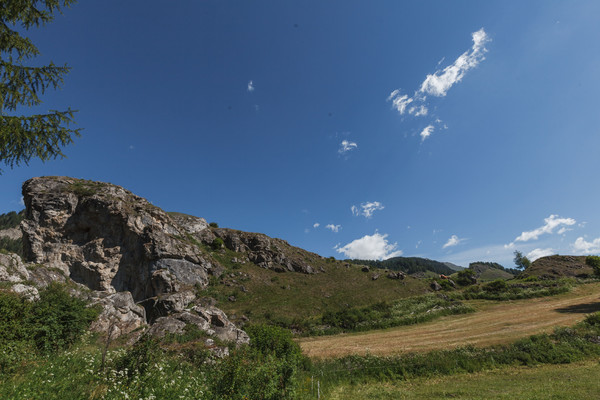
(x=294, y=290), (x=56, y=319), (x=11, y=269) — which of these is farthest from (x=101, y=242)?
(x=56, y=319)

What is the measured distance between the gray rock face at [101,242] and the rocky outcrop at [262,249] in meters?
14.3

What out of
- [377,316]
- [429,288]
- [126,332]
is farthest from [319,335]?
[429,288]

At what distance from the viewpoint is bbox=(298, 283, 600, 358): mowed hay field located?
23.3 m

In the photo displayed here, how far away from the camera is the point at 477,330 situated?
27812mm

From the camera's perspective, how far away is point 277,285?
177 ft

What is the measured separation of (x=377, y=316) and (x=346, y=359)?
906 inches

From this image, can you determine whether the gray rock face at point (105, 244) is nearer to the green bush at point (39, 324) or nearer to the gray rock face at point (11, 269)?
the gray rock face at point (11, 269)

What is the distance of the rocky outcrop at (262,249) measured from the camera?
6309 centimetres

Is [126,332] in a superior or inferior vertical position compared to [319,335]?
superior

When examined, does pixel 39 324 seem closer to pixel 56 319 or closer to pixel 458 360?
pixel 56 319

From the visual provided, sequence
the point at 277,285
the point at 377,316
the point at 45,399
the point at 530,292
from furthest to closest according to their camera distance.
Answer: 1. the point at 277,285
2. the point at 530,292
3. the point at 377,316
4. the point at 45,399

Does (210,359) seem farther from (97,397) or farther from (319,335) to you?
(319,335)

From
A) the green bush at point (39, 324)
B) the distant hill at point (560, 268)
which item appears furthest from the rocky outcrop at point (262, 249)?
the distant hill at point (560, 268)

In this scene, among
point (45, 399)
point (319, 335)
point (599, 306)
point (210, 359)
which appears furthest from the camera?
point (319, 335)
